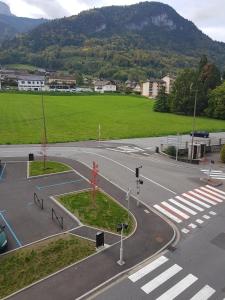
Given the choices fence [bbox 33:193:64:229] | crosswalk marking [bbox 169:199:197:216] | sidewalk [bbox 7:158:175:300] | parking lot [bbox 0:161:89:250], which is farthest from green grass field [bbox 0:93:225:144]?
sidewalk [bbox 7:158:175:300]

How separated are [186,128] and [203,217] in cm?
5071

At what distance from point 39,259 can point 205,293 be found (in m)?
9.46

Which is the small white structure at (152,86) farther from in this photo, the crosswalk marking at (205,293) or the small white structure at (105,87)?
the crosswalk marking at (205,293)

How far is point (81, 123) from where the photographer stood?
7344cm

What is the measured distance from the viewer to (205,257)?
19359 millimetres

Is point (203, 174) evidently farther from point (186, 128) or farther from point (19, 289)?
point (186, 128)

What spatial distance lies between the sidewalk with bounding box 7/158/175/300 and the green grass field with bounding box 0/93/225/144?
3498 cm

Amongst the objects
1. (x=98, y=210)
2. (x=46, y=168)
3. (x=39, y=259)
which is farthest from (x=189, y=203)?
(x=46, y=168)

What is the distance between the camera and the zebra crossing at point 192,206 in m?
24.6

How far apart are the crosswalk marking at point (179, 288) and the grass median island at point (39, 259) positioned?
531 cm

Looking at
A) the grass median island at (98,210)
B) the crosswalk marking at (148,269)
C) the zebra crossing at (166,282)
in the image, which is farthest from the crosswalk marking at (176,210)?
the zebra crossing at (166,282)

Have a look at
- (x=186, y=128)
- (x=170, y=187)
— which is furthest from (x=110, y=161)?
(x=186, y=128)

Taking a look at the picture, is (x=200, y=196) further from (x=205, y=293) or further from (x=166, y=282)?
(x=205, y=293)

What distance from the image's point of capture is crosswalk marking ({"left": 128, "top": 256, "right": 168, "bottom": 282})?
1717 centimetres
